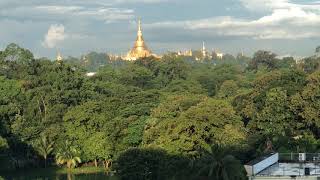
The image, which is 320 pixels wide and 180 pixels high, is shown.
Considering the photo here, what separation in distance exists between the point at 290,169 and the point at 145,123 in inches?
727

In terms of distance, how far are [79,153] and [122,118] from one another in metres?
4.71

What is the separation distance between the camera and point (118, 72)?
Result: 303ft

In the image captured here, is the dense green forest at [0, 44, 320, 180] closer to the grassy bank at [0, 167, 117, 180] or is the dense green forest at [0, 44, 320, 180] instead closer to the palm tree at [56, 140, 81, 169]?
the palm tree at [56, 140, 81, 169]

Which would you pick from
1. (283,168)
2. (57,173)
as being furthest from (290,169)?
(57,173)

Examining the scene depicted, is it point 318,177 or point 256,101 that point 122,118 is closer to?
point 256,101

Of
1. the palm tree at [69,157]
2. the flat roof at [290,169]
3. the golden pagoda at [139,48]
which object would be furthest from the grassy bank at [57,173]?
the golden pagoda at [139,48]

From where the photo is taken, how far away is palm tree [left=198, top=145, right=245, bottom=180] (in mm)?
30116

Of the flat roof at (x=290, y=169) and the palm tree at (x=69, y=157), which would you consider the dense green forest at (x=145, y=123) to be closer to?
the palm tree at (x=69, y=157)

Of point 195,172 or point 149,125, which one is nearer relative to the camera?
point 195,172

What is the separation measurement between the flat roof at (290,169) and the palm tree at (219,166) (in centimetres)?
125

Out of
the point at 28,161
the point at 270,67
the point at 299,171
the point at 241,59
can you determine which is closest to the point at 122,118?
the point at 28,161

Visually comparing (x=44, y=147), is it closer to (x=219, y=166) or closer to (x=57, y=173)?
(x=57, y=173)

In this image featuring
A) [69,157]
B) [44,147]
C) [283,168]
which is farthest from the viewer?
[44,147]

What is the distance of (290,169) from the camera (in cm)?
3048
